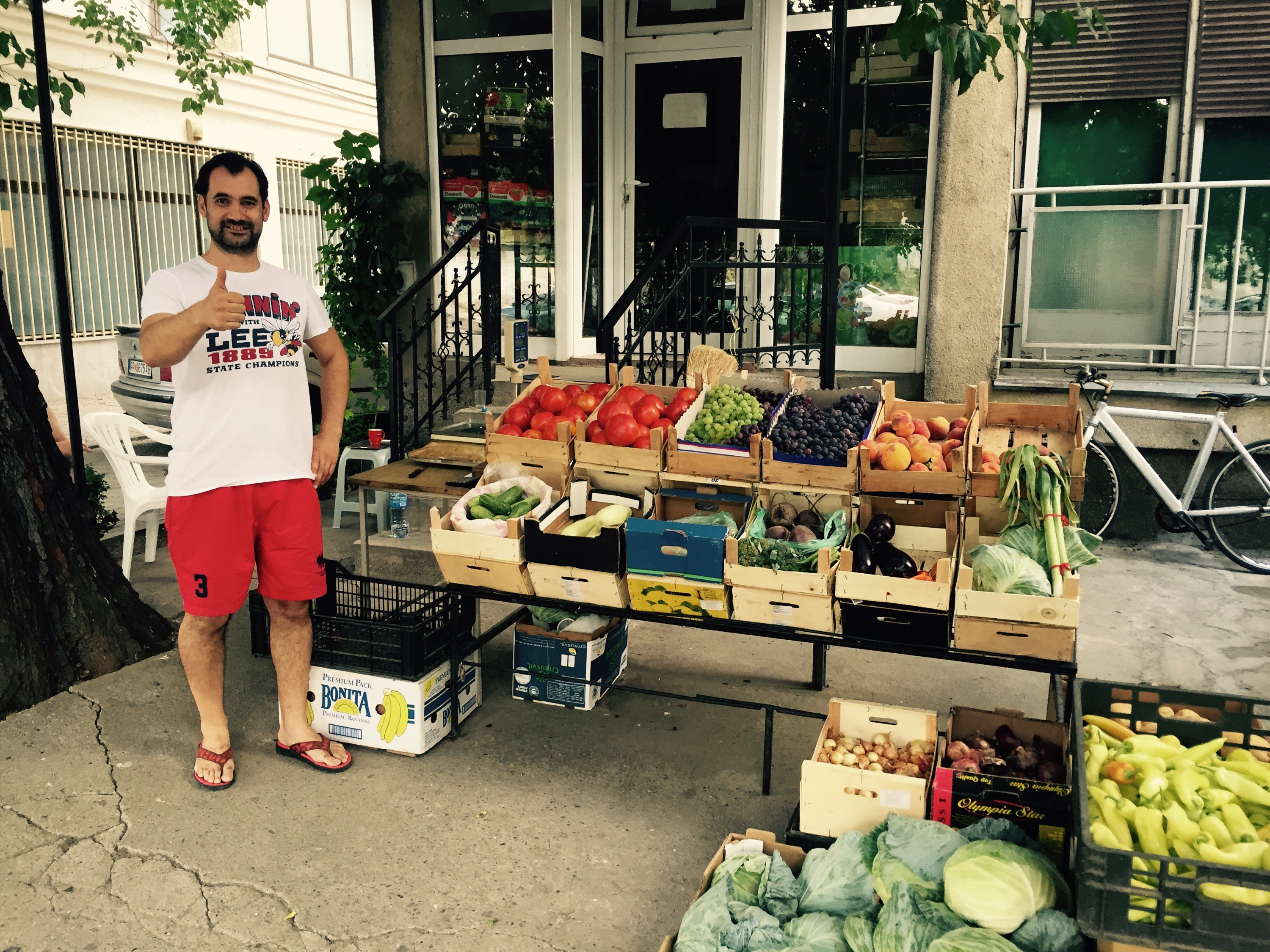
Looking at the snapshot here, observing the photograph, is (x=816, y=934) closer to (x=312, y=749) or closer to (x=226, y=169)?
(x=312, y=749)

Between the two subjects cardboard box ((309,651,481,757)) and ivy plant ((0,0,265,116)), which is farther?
ivy plant ((0,0,265,116))

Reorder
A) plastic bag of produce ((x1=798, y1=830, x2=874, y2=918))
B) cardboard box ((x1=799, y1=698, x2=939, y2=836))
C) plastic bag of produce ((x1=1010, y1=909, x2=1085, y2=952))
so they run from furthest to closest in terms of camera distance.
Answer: cardboard box ((x1=799, y1=698, x2=939, y2=836)) → plastic bag of produce ((x1=798, y1=830, x2=874, y2=918)) → plastic bag of produce ((x1=1010, y1=909, x2=1085, y2=952))

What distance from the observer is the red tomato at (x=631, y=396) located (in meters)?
4.19

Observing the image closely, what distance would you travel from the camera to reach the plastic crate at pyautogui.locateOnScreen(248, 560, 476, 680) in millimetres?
3682

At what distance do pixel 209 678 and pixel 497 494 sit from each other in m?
1.22

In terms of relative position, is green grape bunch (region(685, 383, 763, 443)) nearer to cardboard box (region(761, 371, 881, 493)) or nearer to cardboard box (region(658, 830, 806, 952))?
cardboard box (region(761, 371, 881, 493))

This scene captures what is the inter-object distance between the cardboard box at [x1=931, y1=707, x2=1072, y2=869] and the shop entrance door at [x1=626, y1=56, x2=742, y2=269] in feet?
19.1

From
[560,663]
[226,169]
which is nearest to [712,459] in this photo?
[560,663]

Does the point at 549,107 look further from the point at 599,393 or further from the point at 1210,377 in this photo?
the point at 1210,377

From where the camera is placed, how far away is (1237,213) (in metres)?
6.99

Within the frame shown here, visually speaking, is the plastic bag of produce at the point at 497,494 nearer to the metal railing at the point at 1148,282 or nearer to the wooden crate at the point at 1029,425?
the wooden crate at the point at 1029,425

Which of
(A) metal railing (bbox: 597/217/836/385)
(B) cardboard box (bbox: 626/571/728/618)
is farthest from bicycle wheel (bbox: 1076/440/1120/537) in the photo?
(B) cardboard box (bbox: 626/571/728/618)

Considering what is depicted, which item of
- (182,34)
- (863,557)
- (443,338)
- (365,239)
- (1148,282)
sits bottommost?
(863,557)

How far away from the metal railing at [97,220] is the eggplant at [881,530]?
1112cm
